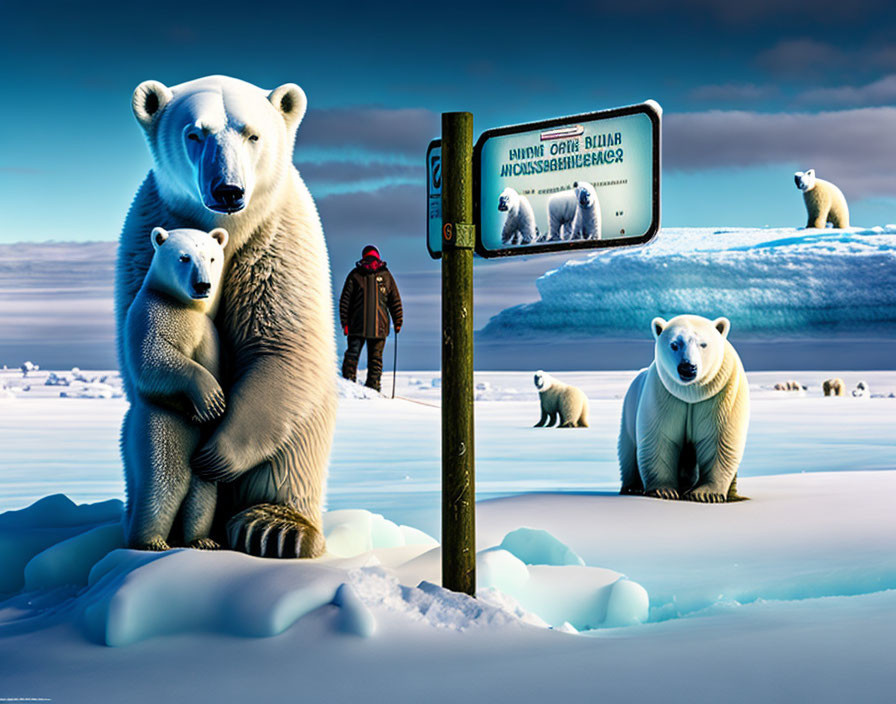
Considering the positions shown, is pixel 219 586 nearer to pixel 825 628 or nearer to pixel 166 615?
pixel 166 615

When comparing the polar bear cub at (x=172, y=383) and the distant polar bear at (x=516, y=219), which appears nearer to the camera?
the distant polar bear at (x=516, y=219)

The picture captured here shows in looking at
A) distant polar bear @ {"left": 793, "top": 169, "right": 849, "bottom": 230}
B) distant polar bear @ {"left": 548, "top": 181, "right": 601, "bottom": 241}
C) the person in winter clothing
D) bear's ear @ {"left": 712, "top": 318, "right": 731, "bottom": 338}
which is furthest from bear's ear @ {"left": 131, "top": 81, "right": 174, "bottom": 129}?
distant polar bear @ {"left": 793, "top": 169, "right": 849, "bottom": 230}

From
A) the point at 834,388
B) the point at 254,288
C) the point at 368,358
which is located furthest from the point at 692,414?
the point at 834,388

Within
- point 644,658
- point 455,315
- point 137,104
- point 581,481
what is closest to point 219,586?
point 455,315

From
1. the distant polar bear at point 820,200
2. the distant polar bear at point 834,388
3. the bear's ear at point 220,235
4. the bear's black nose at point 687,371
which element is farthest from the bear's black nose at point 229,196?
the distant polar bear at point 820,200

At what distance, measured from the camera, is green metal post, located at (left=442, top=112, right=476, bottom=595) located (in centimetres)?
230

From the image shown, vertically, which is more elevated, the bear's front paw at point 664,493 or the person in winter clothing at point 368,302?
the person in winter clothing at point 368,302

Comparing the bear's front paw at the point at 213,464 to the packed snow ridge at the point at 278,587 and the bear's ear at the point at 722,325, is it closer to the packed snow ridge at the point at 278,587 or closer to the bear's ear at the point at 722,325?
the packed snow ridge at the point at 278,587

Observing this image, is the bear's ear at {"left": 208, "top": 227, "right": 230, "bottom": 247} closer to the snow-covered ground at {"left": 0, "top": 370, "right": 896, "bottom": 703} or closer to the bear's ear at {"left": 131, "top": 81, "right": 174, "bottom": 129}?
the bear's ear at {"left": 131, "top": 81, "right": 174, "bottom": 129}

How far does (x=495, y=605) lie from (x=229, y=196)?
1429mm

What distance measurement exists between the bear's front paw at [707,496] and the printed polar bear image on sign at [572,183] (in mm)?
2563

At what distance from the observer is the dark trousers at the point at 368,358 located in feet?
30.6

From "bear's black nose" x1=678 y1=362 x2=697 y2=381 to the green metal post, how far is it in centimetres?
228

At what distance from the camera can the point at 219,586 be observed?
2.31 meters
